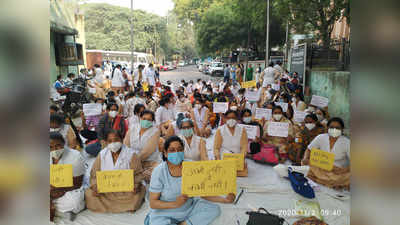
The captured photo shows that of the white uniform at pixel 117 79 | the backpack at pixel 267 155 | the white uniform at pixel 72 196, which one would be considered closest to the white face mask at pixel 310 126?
the backpack at pixel 267 155

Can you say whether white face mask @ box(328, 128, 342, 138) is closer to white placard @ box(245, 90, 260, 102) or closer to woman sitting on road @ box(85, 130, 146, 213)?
woman sitting on road @ box(85, 130, 146, 213)

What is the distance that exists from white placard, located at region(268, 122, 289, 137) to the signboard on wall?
5.36 metres

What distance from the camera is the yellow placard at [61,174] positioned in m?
2.89

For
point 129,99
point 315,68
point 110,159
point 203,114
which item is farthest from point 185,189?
point 315,68

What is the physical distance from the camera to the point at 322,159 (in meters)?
3.56

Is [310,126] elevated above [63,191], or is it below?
above

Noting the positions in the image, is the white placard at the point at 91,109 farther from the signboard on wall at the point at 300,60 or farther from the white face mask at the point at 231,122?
the signboard on wall at the point at 300,60

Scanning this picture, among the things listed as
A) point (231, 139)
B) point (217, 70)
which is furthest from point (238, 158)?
point (217, 70)

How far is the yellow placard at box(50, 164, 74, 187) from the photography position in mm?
2895

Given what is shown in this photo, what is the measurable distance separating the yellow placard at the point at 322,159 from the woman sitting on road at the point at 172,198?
1469mm

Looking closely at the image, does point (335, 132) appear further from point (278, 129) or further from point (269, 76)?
point (269, 76)

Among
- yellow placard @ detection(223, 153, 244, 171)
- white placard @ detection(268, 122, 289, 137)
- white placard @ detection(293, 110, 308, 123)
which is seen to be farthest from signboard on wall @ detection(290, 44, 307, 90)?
yellow placard @ detection(223, 153, 244, 171)

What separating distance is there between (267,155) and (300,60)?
683 cm

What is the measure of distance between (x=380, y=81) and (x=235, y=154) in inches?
133
